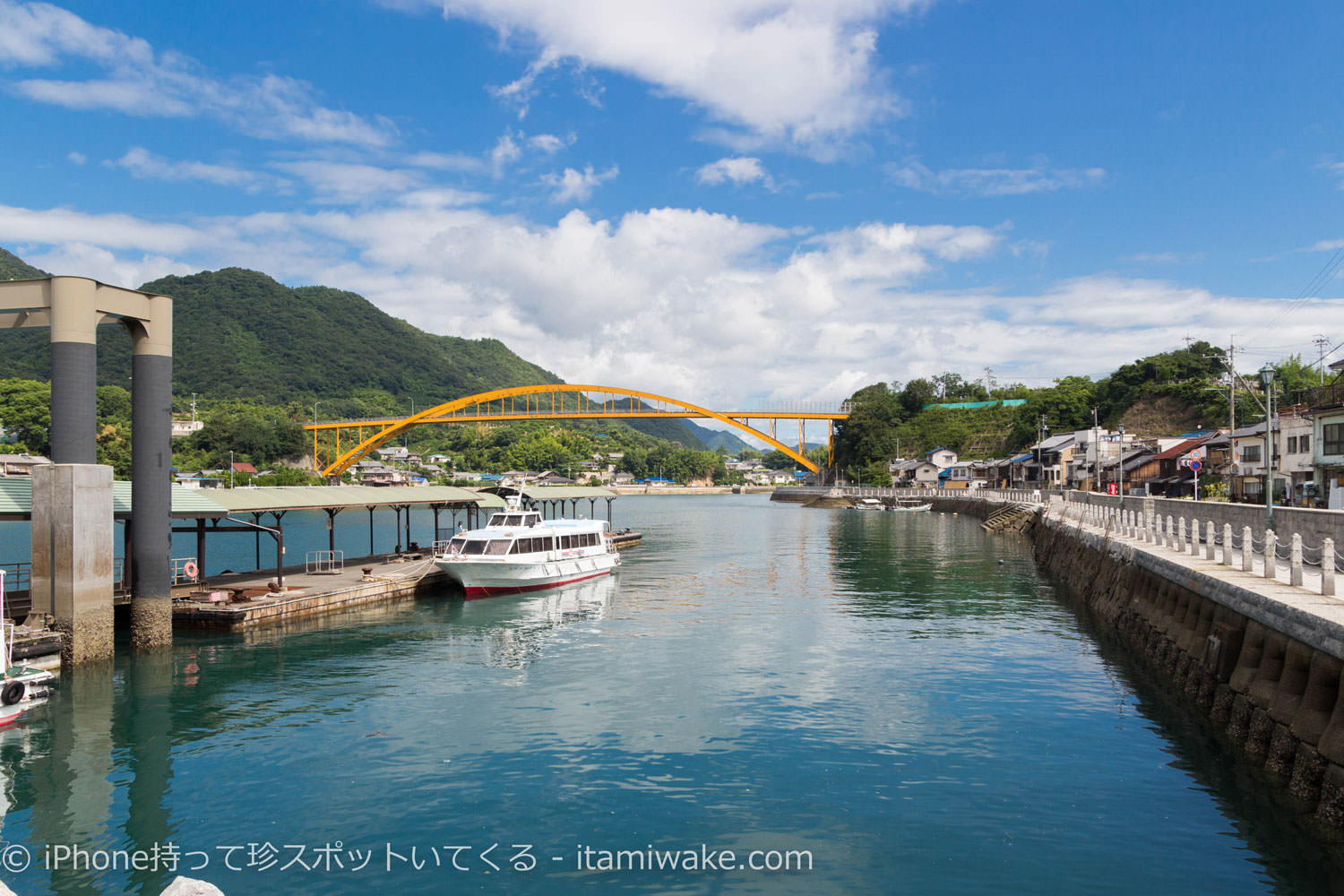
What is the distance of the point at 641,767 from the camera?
46.8ft

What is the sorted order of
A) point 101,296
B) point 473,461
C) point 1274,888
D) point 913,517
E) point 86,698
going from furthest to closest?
point 473,461 → point 913,517 → point 101,296 → point 86,698 → point 1274,888

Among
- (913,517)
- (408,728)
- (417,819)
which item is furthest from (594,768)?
(913,517)

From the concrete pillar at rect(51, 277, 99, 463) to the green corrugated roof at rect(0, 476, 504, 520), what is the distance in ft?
4.59

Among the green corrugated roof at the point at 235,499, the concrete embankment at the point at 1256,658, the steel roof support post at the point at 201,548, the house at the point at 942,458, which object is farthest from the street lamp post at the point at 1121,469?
the steel roof support post at the point at 201,548

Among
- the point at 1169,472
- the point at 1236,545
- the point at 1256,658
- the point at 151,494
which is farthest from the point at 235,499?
the point at 1169,472

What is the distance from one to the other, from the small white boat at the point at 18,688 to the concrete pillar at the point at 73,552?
96.5 inches

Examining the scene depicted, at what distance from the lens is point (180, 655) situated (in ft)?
75.7

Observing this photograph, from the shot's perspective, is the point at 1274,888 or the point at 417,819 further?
the point at 417,819

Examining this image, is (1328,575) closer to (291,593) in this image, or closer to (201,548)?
(291,593)

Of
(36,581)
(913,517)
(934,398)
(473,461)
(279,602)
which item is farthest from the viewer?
(473,461)

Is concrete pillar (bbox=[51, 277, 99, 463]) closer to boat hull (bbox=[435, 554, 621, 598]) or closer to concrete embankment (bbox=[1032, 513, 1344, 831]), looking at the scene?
boat hull (bbox=[435, 554, 621, 598])

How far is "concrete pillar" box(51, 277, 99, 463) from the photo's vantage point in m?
20.8

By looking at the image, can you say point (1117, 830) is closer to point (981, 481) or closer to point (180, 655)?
point (180, 655)

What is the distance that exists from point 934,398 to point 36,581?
538 ft
